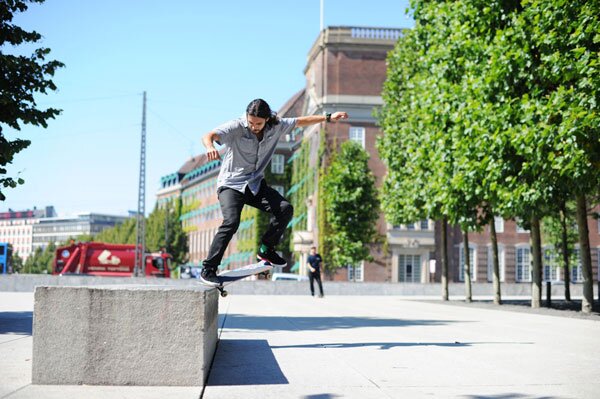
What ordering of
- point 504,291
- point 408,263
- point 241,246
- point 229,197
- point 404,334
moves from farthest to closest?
point 241,246
point 408,263
point 504,291
point 404,334
point 229,197

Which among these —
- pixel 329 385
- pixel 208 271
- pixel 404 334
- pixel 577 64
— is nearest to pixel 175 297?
pixel 329 385

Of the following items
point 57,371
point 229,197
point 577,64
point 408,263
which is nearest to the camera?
point 57,371

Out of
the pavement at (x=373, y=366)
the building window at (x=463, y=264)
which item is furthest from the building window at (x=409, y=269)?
the pavement at (x=373, y=366)

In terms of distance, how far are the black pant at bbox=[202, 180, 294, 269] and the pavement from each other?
1148 millimetres

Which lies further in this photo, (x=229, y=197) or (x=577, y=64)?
(x=577, y=64)

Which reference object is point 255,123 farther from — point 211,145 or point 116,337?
point 116,337

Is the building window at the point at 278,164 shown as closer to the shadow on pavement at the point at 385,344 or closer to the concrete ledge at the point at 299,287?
the concrete ledge at the point at 299,287

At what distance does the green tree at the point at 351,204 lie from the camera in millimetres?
49938

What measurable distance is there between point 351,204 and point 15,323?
125 feet

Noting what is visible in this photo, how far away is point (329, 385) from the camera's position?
253 inches

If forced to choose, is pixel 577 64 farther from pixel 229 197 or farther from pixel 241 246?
pixel 241 246

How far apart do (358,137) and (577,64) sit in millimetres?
42568

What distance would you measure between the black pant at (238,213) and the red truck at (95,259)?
4066 cm

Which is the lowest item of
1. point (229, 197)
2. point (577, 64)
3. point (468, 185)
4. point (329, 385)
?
point (329, 385)
